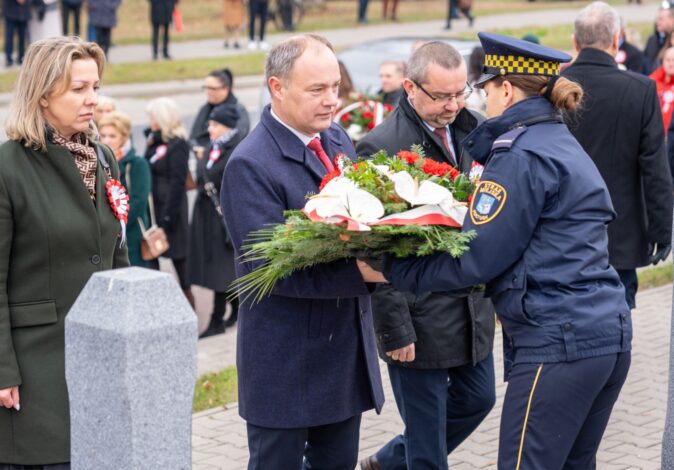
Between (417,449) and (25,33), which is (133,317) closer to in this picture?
(417,449)

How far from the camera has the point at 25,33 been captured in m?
21.6

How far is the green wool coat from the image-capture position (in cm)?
405

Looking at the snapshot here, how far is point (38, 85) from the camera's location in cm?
408

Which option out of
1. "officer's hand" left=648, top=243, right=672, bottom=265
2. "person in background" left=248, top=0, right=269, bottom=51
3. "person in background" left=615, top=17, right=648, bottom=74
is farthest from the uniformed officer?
"person in background" left=248, top=0, right=269, bottom=51

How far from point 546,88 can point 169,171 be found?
5.80m

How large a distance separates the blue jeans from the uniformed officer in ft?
3.04

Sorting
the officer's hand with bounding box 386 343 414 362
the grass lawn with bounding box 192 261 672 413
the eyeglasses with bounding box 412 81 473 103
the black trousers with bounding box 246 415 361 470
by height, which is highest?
the eyeglasses with bounding box 412 81 473 103

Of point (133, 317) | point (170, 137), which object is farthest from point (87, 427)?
point (170, 137)

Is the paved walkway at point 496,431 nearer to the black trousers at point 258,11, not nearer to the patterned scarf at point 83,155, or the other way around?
the patterned scarf at point 83,155

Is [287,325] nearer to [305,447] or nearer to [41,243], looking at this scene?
[305,447]

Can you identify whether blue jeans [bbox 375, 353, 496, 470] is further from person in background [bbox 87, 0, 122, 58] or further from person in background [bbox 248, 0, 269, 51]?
person in background [bbox 248, 0, 269, 51]

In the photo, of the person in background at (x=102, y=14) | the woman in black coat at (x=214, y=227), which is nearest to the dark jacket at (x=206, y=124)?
the woman in black coat at (x=214, y=227)

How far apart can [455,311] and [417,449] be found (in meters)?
0.63

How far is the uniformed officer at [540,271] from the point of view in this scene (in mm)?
3760
